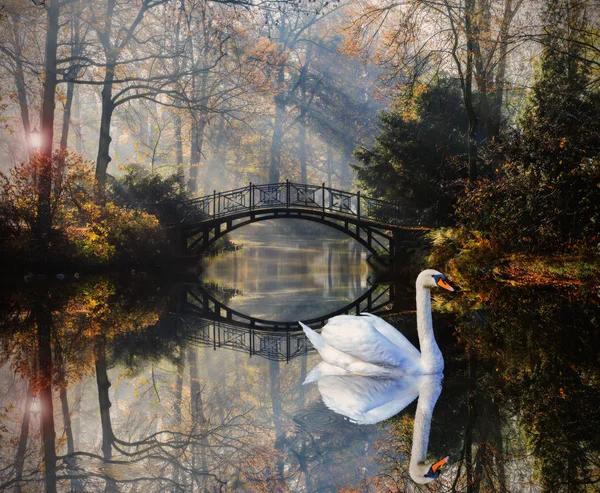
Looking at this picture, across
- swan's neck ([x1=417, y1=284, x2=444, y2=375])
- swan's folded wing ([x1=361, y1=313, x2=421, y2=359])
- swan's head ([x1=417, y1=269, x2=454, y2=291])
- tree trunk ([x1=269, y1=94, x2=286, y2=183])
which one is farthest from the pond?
tree trunk ([x1=269, y1=94, x2=286, y2=183])

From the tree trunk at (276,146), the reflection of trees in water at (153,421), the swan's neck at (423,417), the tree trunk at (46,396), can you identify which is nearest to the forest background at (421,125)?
the tree trunk at (46,396)

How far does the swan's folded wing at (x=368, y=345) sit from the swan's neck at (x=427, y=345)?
0.11m

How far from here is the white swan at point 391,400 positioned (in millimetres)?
3684

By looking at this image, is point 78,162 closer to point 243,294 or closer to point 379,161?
point 243,294

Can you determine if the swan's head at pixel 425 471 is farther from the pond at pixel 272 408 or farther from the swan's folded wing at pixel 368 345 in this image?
the swan's folded wing at pixel 368 345

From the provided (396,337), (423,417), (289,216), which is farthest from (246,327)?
(289,216)

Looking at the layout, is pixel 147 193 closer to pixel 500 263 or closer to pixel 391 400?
pixel 500 263

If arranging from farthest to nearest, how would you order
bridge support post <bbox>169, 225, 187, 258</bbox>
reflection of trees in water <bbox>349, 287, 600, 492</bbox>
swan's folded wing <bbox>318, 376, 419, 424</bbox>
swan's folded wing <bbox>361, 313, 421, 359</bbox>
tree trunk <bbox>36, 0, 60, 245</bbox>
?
bridge support post <bbox>169, 225, 187, 258</bbox> → tree trunk <bbox>36, 0, 60, 245</bbox> → swan's folded wing <bbox>361, 313, 421, 359</bbox> → swan's folded wing <bbox>318, 376, 419, 424</bbox> → reflection of trees in water <bbox>349, 287, 600, 492</bbox>

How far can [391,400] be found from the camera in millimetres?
4957

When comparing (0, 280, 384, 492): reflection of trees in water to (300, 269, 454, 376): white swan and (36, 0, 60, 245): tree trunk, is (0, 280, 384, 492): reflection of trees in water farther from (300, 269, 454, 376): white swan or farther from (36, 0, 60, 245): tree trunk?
(36, 0, 60, 245): tree trunk

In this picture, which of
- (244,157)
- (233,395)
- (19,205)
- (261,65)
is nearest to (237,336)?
(233,395)

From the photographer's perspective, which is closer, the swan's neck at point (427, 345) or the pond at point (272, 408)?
the pond at point (272, 408)

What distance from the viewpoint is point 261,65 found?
73.8 feet

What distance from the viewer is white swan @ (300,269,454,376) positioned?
5598mm
